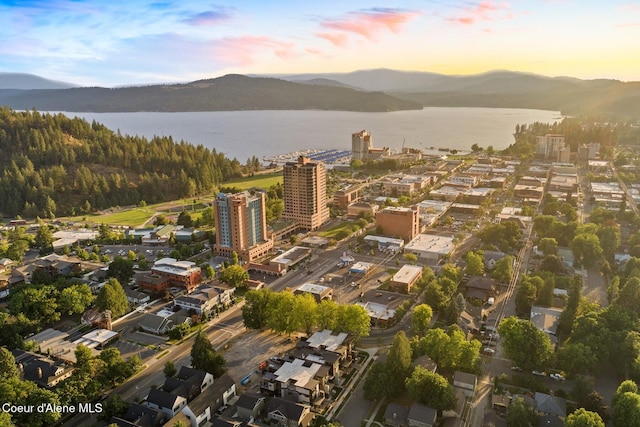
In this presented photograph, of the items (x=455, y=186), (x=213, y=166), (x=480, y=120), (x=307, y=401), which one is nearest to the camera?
(x=307, y=401)

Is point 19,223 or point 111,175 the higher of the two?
point 111,175

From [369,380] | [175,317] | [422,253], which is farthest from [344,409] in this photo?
[422,253]

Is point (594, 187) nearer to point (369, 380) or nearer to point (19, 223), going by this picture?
point (369, 380)

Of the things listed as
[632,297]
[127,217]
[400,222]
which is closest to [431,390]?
[632,297]

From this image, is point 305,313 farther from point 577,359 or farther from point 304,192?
point 304,192

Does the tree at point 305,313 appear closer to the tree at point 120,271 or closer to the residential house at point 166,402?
the residential house at point 166,402

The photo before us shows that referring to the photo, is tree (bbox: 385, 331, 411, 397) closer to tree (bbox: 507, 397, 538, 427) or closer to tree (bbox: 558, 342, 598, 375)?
tree (bbox: 507, 397, 538, 427)

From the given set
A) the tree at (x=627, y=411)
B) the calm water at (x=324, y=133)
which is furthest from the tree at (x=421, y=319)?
the calm water at (x=324, y=133)
